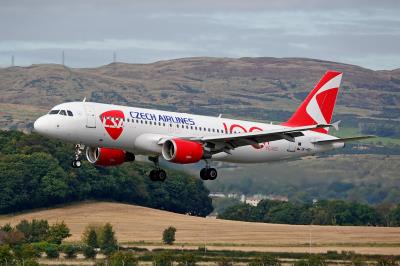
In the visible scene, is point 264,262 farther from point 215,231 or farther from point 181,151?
point 215,231

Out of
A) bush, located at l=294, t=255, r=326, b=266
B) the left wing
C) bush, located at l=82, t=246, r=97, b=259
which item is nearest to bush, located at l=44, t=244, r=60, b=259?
bush, located at l=82, t=246, r=97, b=259

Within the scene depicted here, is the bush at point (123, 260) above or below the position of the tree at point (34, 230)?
below

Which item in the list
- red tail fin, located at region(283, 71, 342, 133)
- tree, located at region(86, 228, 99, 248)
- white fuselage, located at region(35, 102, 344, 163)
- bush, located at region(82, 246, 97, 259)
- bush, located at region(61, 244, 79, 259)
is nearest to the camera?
white fuselage, located at region(35, 102, 344, 163)

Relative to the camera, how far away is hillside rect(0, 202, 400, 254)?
120188 millimetres

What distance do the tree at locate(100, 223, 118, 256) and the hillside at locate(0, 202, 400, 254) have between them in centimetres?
686

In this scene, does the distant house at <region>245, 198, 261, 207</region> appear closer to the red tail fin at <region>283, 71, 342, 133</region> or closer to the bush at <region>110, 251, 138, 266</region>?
the bush at <region>110, 251, 138, 266</region>

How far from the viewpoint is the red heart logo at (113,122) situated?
7275cm

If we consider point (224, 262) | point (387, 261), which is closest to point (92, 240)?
point (224, 262)

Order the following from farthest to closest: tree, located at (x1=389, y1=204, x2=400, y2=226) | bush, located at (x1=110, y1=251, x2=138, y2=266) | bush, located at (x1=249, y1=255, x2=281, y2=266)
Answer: tree, located at (x1=389, y1=204, x2=400, y2=226), bush, located at (x1=249, y1=255, x2=281, y2=266), bush, located at (x1=110, y1=251, x2=138, y2=266)

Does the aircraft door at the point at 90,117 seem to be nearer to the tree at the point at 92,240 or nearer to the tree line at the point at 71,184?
the tree at the point at 92,240

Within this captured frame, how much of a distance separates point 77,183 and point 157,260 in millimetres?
67863

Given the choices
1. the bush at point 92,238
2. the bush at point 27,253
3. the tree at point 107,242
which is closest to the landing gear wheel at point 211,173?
the bush at point 27,253

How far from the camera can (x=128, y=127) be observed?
73625mm

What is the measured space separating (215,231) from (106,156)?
198 feet
